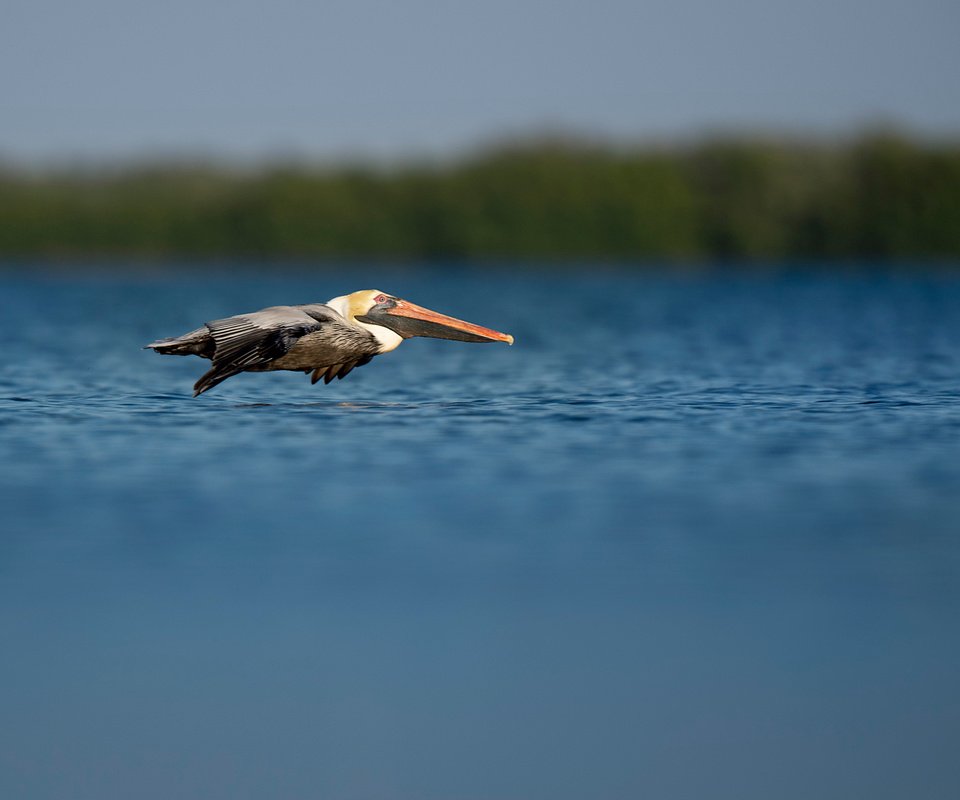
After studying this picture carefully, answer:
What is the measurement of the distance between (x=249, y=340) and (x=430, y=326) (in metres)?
1.99

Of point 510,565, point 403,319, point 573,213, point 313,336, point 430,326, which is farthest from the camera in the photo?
point 573,213

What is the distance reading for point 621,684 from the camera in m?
5.19

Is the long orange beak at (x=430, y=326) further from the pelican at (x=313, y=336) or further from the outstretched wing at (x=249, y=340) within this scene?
the outstretched wing at (x=249, y=340)

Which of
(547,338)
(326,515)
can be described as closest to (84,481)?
(326,515)

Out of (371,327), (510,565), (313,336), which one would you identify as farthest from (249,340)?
(510,565)

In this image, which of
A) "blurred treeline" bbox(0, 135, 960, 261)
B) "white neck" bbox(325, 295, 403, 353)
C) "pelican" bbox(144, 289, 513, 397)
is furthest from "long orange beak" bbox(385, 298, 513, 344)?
"blurred treeline" bbox(0, 135, 960, 261)

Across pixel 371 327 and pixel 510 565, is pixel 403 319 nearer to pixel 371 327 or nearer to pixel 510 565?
pixel 371 327

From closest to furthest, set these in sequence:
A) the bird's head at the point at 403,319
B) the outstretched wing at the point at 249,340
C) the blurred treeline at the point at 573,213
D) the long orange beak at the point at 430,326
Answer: the outstretched wing at the point at 249,340, the bird's head at the point at 403,319, the long orange beak at the point at 430,326, the blurred treeline at the point at 573,213

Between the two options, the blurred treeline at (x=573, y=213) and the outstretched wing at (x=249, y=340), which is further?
the blurred treeline at (x=573, y=213)

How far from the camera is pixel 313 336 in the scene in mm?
11859

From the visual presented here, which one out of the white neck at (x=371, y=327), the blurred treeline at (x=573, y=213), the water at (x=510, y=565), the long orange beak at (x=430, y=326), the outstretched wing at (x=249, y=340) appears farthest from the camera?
the blurred treeline at (x=573, y=213)

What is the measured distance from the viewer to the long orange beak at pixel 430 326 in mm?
12750

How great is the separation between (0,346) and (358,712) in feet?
60.5

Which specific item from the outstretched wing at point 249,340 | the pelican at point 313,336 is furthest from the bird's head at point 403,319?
→ the outstretched wing at point 249,340
